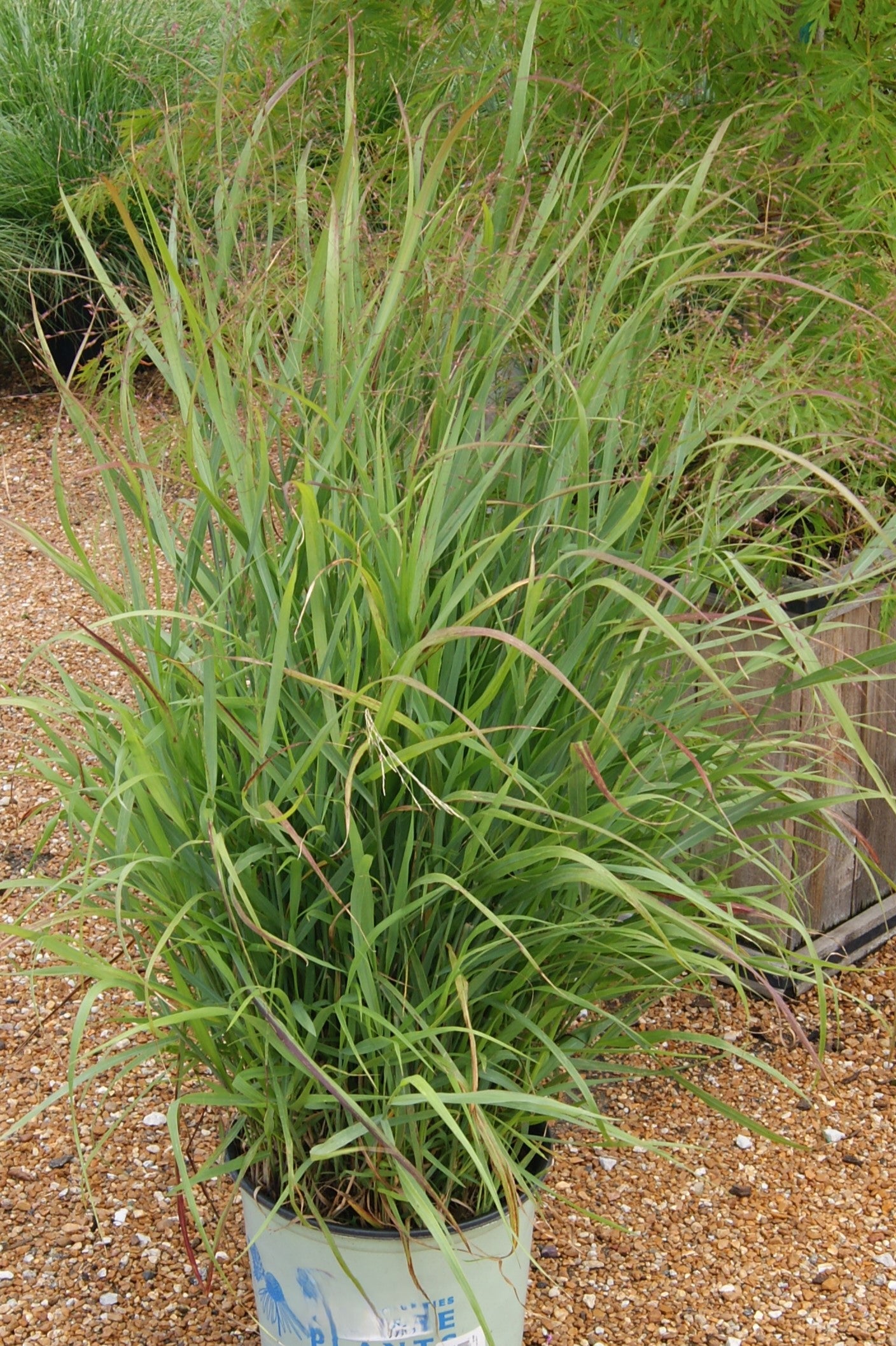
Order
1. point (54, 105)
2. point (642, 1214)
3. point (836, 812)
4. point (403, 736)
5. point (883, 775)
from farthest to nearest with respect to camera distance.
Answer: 1. point (54, 105)
2. point (883, 775)
3. point (836, 812)
4. point (642, 1214)
5. point (403, 736)

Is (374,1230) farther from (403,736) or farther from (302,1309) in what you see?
(403,736)

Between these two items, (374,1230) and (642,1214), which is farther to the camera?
(642,1214)

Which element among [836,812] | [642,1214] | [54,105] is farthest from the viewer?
[54,105]

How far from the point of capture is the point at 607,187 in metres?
1.44

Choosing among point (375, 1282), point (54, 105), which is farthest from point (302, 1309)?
point (54, 105)

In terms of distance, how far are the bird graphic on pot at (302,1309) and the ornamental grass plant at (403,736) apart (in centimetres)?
8

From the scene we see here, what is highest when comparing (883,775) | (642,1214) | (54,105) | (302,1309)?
(54,105)

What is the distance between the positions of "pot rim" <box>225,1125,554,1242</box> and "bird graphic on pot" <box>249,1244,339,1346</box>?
5 centimetres

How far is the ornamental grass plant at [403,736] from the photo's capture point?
1270 millimetres

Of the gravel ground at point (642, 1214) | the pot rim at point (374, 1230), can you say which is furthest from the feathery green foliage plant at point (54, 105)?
the pot rim at point (374, 1230)

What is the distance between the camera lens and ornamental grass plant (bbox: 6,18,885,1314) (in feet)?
4.17

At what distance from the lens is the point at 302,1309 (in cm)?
141

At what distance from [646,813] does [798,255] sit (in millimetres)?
1555

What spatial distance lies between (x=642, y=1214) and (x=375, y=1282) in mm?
689
